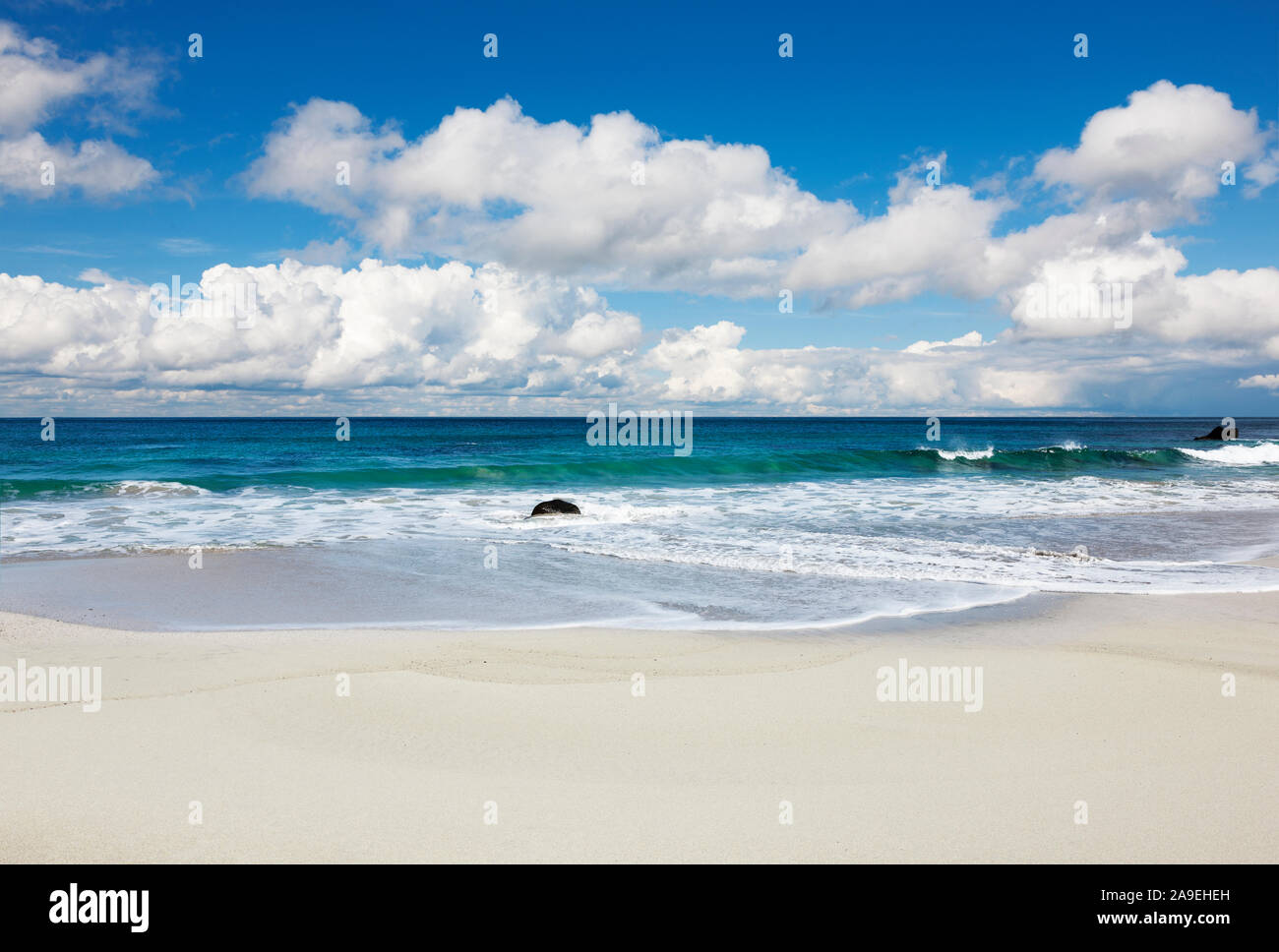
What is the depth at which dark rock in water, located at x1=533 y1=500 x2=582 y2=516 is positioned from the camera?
17078 mm

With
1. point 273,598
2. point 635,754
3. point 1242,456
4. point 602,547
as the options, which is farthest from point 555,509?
point 1242,456

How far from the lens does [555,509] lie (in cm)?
1722

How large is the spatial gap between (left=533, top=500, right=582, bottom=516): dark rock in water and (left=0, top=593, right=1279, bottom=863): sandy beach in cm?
1037

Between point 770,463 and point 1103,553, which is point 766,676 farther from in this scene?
point 770,463

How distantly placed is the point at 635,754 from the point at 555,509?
1310 cm

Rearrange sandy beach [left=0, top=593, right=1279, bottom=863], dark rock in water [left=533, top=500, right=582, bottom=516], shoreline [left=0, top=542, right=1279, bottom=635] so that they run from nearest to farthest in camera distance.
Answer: sandy beach [left=0, top=593, right=1279, bottom=863]
shoreline [left=0, top=542, right=1279, bottom=635]
dark rock in water [left=533, top=500, right=582, bottom=516]

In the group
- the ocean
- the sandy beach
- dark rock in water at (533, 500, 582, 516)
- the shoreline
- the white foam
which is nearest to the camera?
the sandy beach

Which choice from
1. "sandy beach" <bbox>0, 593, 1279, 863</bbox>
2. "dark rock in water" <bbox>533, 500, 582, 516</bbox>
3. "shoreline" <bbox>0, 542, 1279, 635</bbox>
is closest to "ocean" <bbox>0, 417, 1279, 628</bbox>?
"shoreline" <bbox>0, 542, 1279, 635</bbox>

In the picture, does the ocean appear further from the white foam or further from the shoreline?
the white foam

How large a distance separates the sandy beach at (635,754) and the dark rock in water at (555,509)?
10365 mm
